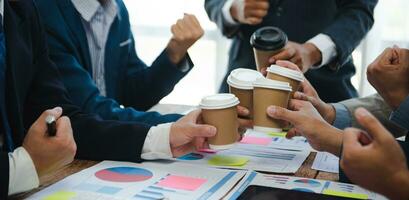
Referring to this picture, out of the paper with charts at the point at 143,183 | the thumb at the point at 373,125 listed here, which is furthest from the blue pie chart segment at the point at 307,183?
the thumb at the point at 373,125

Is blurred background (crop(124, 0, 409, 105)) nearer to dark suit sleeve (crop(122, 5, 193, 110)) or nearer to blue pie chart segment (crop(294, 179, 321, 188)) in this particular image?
dark suit sleeve (crop(122, 5, 193, 110))

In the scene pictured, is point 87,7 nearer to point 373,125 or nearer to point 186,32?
point 186,32

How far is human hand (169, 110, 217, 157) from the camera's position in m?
1.14

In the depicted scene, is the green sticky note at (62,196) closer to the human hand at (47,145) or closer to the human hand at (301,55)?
the human hand at (47,145)

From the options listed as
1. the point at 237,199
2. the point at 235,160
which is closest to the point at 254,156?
the point at 235,160

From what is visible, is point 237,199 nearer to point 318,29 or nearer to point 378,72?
point 378,72

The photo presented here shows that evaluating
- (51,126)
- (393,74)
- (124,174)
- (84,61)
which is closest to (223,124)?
(124,174)

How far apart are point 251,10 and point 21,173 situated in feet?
3.48

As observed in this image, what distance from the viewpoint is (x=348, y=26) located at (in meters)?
1.88

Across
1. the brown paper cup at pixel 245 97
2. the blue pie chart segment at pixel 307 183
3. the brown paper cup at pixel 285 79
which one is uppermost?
the brown paper cup at pixel 285 79

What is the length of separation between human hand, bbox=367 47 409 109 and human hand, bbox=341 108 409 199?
1.62ft

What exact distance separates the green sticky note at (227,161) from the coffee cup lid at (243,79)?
0.17 m

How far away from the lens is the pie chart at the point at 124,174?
107 cm

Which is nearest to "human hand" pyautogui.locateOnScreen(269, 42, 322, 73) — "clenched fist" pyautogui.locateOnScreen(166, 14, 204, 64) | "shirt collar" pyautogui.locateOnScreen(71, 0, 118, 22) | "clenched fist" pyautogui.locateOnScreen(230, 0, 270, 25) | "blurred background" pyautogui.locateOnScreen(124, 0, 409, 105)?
"clenched fist" pyautogui.locateOnScreen(230, 0, 270, 25)
